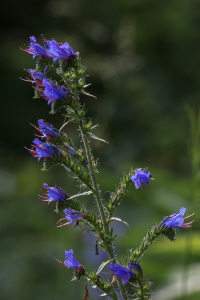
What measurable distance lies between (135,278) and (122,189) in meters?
0.35

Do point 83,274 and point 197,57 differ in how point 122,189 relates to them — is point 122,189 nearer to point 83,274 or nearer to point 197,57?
point 83,274

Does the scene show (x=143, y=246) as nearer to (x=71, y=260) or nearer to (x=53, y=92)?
(x=71, y=260)

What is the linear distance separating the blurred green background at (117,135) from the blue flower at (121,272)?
1.34 m

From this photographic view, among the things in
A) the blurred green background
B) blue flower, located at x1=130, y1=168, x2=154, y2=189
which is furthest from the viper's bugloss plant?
the blurred green background

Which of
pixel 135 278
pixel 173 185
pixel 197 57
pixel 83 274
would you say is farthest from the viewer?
pixel 197 57

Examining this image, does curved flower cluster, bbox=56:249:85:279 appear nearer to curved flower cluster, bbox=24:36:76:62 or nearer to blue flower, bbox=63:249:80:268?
blue flower, bbox=63:249:80:268

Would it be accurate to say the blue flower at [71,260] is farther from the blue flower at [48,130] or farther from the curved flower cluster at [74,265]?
the blue flower at [48,130]

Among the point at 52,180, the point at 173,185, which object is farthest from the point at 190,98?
the point at 173,185

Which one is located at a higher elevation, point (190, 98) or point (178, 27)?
point (178, 27)

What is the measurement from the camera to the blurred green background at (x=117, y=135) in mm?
4348

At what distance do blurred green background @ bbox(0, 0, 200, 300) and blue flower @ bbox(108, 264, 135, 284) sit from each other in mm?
1344

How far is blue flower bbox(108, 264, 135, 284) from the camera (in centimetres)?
208

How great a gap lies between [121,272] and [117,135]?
6580 millimetres

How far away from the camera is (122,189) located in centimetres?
236
